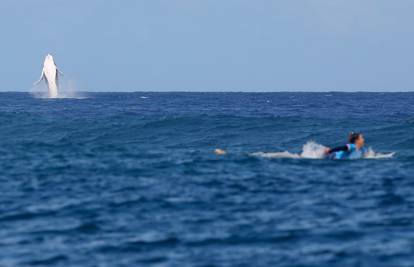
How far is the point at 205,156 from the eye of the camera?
1078 inches

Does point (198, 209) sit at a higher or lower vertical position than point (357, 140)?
lower

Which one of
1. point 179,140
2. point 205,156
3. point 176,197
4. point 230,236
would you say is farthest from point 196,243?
point 179,140

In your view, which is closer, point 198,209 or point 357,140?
point 198,209

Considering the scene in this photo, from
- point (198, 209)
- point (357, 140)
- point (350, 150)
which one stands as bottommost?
point (198, 209)

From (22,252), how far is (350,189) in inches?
333

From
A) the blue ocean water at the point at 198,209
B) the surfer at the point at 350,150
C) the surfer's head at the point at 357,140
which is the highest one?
the surfer's head at the point at 357,140
